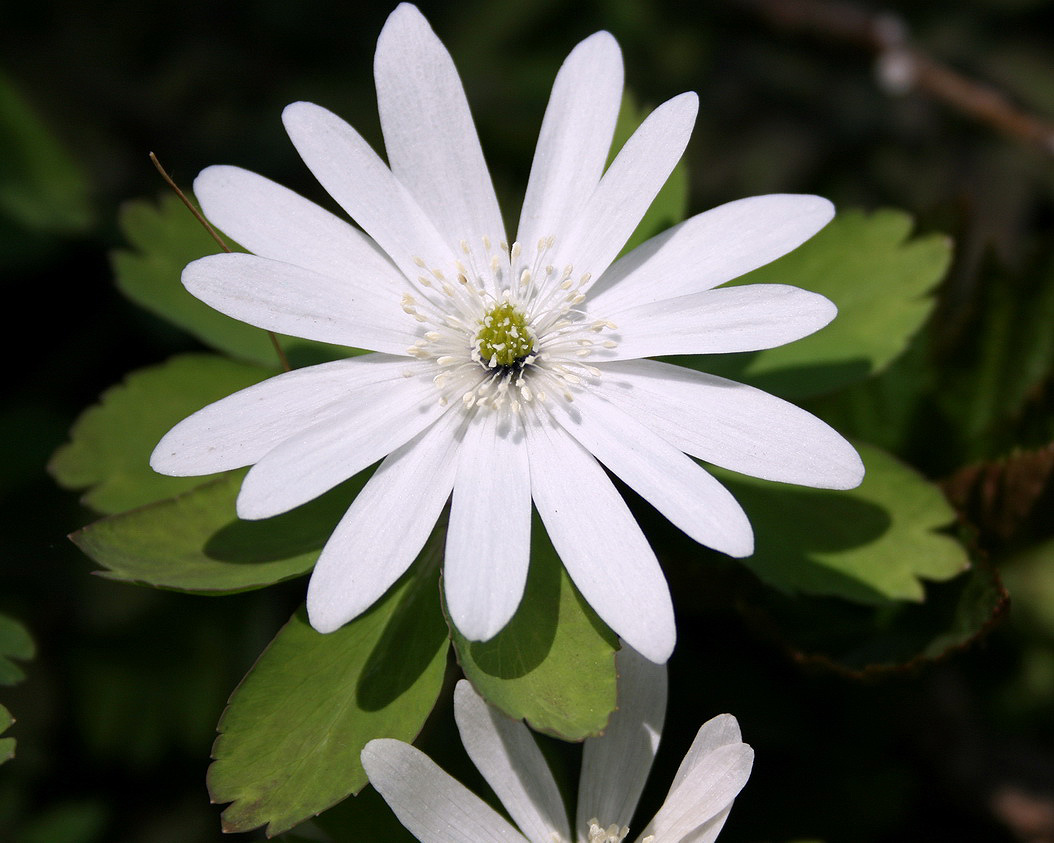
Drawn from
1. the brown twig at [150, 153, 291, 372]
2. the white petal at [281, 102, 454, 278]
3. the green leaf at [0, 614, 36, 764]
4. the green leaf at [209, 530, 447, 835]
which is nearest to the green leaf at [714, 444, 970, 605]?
the green leaf at [209, 530, 447, 835]

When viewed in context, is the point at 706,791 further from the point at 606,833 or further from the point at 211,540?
the point at 211,540

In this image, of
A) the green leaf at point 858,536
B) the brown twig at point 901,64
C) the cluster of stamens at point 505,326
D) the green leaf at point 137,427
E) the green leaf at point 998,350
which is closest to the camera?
the cluster of stamens at point 505,326

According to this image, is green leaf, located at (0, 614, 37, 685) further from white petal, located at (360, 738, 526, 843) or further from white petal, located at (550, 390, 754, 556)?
white petal, located at (550, 390, 754, 556)

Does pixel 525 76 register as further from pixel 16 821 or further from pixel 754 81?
pixel 16 821

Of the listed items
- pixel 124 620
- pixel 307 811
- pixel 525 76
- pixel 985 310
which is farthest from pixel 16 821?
pixel 525 76

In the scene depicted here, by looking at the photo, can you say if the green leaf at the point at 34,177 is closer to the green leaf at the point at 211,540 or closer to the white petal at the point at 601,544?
the green leaf at the point at 211,540

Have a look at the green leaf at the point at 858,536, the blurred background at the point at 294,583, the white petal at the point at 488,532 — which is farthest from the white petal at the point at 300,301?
the blurred background at the point at 294,583
